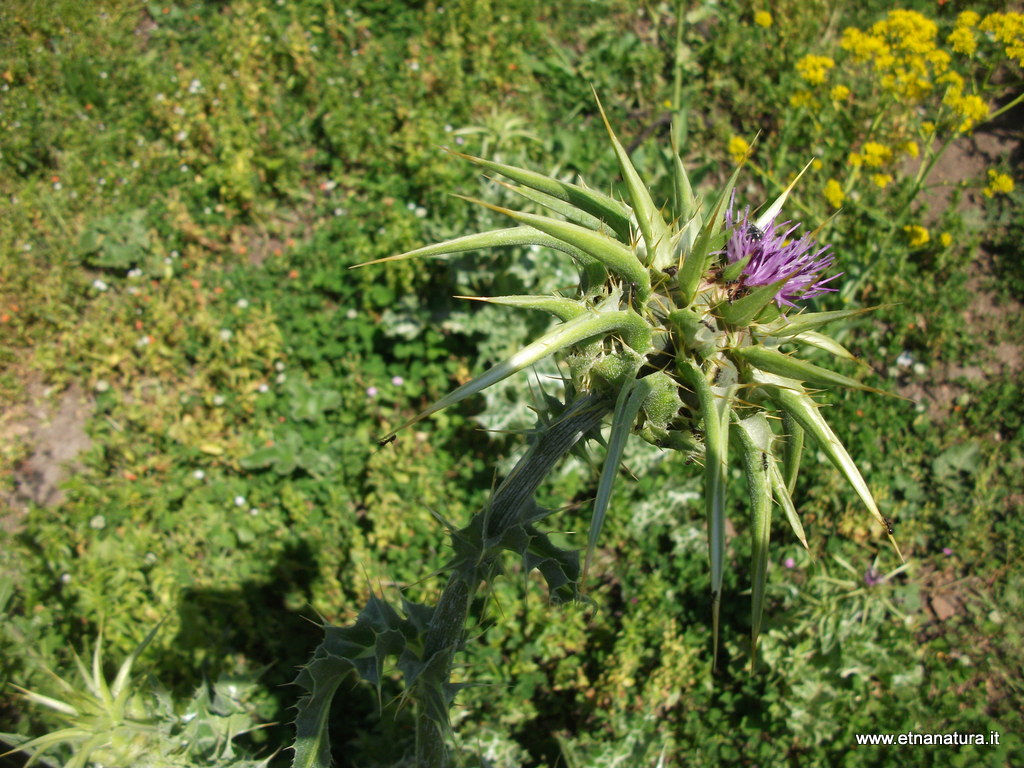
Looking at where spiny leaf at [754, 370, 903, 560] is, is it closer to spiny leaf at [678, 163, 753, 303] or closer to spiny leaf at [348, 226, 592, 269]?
spiny leaf at [678, 163, 753, 303]

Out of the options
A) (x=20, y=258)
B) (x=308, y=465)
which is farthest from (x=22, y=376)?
(x=308, y=465)

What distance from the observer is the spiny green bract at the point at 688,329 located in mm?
1628

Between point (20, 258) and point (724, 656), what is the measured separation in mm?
5313

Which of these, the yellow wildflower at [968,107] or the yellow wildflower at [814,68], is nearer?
the yellow wildflower at [968,107]

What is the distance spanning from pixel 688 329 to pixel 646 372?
0.54 feet

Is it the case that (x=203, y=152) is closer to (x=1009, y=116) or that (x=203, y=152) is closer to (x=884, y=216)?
(x=884, y=216)

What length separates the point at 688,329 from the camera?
1.76 metres

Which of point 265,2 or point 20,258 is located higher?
point 265,2

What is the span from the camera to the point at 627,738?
3414mm

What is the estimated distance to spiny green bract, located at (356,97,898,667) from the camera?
1.63 meters

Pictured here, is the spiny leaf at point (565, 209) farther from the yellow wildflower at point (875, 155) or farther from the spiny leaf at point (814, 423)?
the yellow wildflower at point (875, 155)

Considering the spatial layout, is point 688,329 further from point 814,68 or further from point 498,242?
point 814,68

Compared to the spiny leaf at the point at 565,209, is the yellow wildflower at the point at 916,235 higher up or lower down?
lower down

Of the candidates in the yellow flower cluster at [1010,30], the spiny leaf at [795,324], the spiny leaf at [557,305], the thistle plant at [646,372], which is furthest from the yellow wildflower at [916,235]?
the spiny leaf at [557,305]
